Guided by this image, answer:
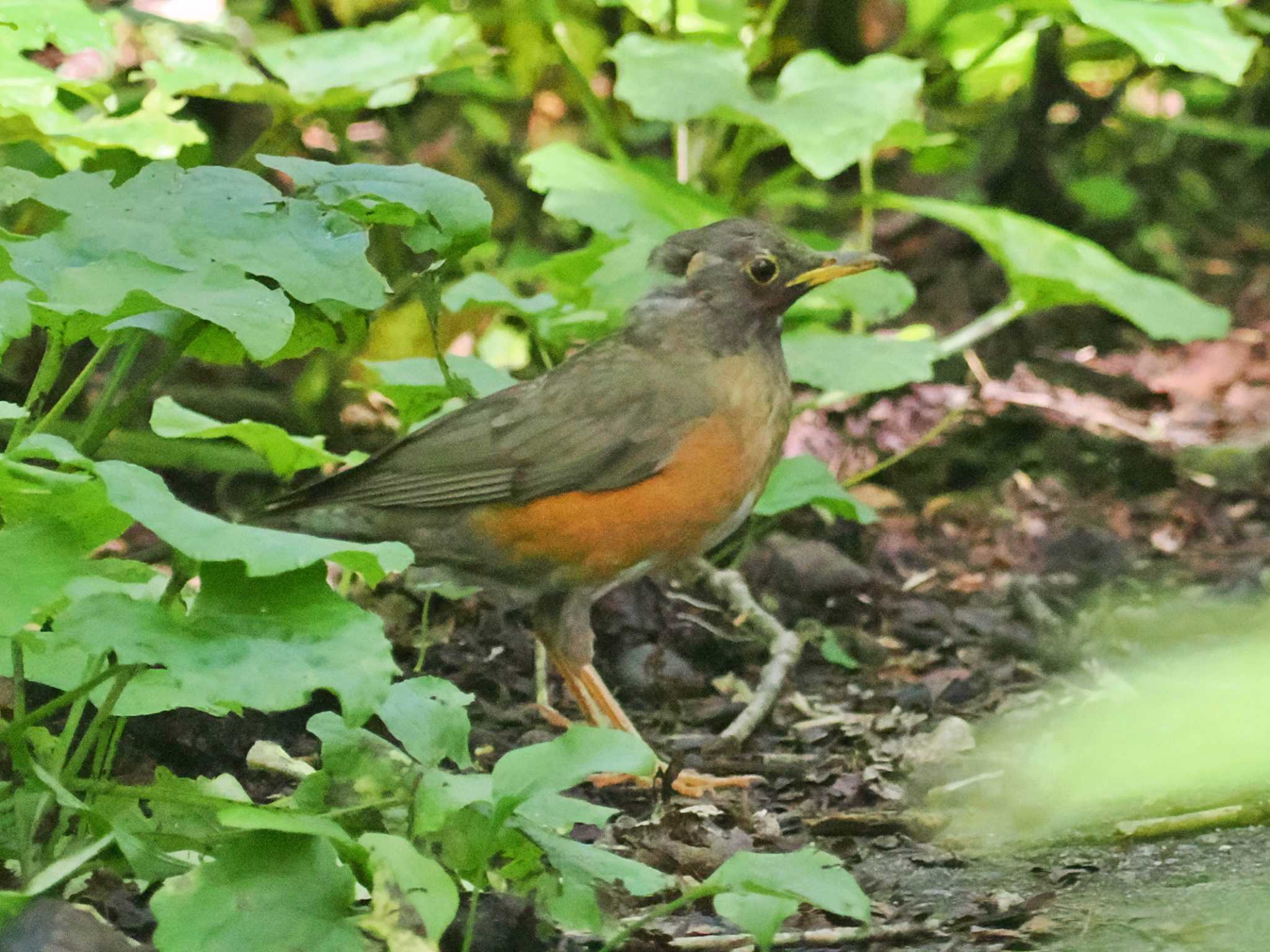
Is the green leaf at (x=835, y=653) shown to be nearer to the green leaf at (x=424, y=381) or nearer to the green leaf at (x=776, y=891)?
the green leaf at (x=424, y=381)

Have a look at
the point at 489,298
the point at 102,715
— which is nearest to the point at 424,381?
the point at 489,298

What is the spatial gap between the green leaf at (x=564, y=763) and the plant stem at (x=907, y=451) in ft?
9.60

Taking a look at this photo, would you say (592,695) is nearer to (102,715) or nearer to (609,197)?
(609,197)

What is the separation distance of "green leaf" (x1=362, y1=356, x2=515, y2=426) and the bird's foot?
111 centimetres

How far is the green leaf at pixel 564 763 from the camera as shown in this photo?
89.1 inches

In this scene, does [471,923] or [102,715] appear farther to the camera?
[102,715]

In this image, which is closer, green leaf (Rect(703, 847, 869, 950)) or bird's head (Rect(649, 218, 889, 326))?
green leaf (Rect(703, 847, 869, 950))

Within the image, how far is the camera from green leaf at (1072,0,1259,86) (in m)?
5.06

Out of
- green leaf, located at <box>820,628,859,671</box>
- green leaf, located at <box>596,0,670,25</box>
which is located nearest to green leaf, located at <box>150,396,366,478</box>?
green leaf, located at <box>820,628,859,671</box>

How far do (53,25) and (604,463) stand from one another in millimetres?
1599

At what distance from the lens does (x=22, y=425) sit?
2.63m

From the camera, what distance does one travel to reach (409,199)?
2.66m

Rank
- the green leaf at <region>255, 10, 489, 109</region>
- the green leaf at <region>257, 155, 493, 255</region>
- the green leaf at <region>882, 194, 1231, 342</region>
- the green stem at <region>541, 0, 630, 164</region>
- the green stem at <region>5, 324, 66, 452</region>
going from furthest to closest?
the green stem at <region>541, 0, 630, 164</region> < the green leaf at <region>882, 194, 1231, 342</region> < the green leaf at <region>255, 10, 489, 109</region> < the green leaf at <region>257, 155, 493, 255</region> < the green stem at <region>5, 324, 66, 452</region>

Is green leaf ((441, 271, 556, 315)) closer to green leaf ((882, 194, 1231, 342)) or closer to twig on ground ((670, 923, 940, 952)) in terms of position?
green leaf ((882, 194, 1231, 342))
